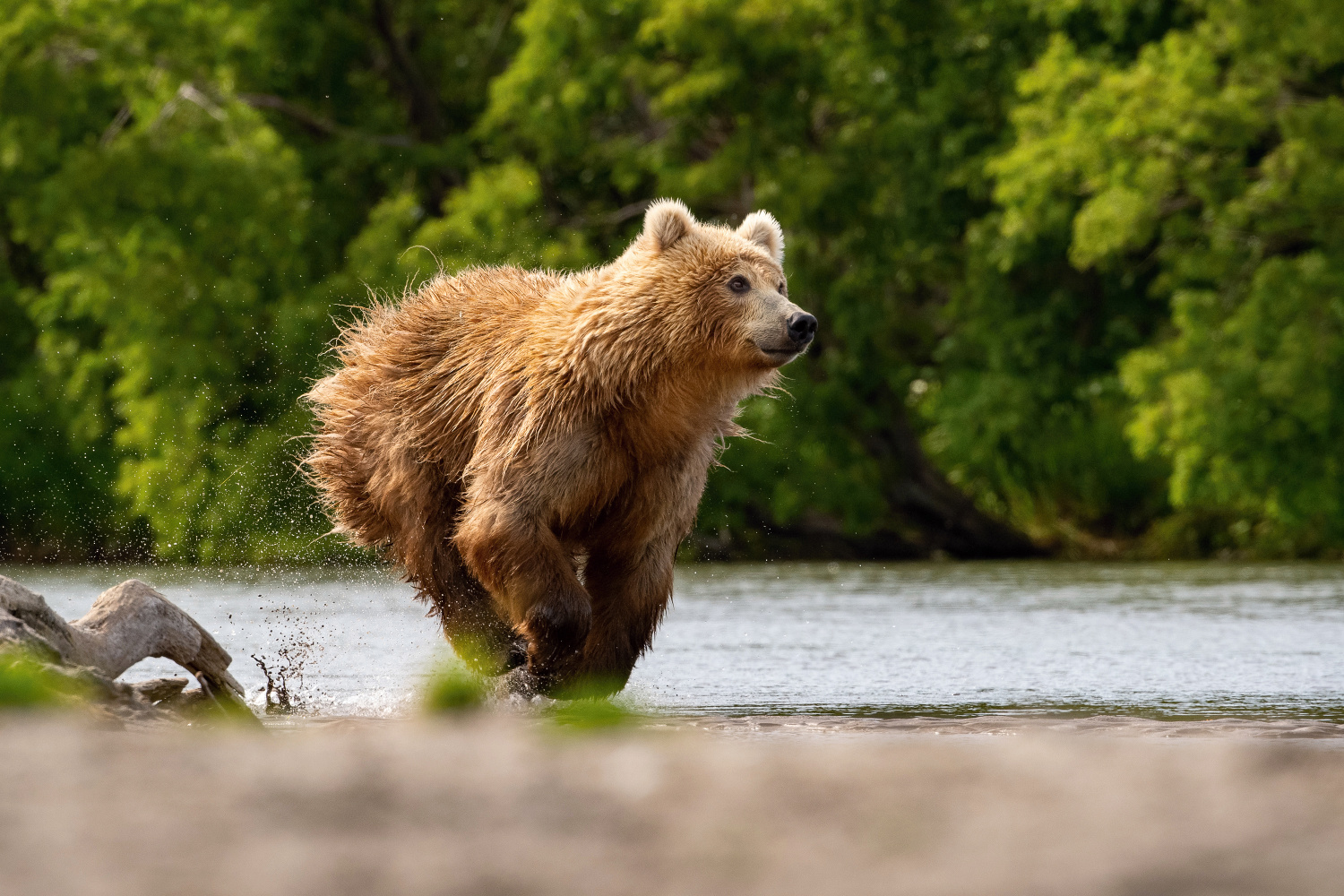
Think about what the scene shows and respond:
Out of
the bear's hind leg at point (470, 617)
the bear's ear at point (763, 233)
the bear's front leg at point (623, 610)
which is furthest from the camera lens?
the bear's hind leg at point (470, 617)

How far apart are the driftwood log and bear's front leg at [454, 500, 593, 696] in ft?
3.47

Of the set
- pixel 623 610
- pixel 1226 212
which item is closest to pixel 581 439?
pixel 623 610

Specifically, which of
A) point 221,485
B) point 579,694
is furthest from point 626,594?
point 221,485

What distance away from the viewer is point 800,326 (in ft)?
22.7

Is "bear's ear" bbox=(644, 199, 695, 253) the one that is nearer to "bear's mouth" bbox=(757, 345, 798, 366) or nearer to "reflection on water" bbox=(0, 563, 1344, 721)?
"bear's mouth" bbox=(757, 345, 798, 366)

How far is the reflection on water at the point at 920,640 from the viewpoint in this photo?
7340 mm

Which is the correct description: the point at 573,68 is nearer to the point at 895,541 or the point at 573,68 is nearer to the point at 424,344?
the point at 895,541

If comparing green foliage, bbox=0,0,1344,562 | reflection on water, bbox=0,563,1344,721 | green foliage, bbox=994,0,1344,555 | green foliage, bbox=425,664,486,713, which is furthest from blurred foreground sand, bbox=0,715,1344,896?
green foliage, bbox=0,0,1344,562

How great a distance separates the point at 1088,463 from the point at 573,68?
25.4ft

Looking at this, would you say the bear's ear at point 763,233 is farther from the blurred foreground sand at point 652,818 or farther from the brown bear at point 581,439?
the blurred foreground sand at point 652,818

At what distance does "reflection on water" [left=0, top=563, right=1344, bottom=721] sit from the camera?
7340mm

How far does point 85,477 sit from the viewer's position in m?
25.5

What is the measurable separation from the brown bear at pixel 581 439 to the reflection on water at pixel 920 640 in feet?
1.25

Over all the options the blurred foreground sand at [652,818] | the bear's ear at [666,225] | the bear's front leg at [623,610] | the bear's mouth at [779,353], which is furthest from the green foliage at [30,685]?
the bear's ear at [666,225]
